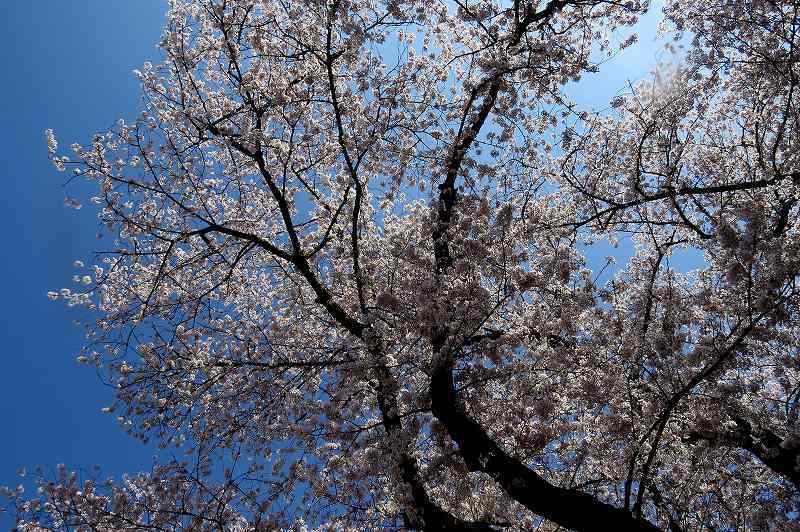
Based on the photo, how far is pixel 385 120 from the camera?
818 centimetres

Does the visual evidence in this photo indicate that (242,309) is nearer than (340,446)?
No

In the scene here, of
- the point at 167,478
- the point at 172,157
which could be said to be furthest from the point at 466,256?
the point at 167,478

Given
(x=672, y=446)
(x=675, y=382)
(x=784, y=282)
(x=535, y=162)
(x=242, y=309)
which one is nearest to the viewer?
(x=784, y=282)

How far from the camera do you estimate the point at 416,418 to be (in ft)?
24.8

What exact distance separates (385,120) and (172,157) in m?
3.26

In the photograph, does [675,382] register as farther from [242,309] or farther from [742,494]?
[242,309]

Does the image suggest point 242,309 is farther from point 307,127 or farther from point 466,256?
point 466,256

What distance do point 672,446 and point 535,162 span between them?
4686mm

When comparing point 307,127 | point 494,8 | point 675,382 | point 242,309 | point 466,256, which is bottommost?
point 675,382

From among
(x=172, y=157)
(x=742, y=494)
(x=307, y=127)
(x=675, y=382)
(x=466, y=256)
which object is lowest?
(x=742, y=494)

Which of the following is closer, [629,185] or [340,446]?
[340,446]

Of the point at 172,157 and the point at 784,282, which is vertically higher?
the point at 172,157

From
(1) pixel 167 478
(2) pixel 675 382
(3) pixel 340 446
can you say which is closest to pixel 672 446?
(2) pixel 675 382

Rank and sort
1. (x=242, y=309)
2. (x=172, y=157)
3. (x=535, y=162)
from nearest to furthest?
1. (x=172, y=157)
2. (x=535, y=162)
3. (x=242, y=309)
